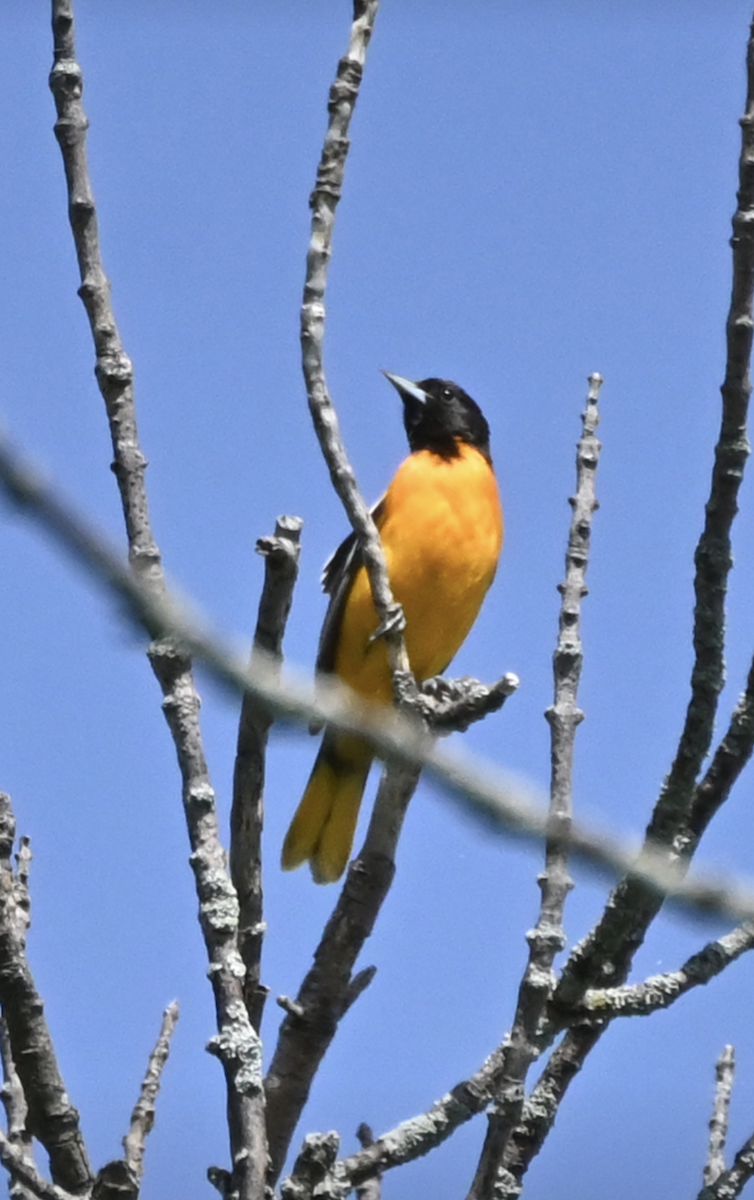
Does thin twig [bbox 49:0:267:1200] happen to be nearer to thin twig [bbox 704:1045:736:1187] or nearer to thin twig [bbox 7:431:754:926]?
thin twig [bbox 704:1045:736:1187]

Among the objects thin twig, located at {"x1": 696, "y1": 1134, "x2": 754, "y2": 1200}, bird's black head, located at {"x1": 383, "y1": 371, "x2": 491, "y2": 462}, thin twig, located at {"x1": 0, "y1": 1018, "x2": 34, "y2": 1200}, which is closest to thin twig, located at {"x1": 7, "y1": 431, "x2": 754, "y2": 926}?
thin twig, located at {"x1": 696, "y1": 1134, "x2": 754, "y2": 1200}

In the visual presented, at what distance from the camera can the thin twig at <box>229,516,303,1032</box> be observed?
2953 mm

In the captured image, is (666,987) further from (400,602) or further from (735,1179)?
(400,602)

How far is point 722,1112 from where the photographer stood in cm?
370

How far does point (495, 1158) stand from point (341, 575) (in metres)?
3.92

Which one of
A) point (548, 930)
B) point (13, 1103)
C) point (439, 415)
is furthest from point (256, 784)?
point (439, 415)

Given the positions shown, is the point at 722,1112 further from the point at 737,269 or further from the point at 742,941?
the point at 737,269

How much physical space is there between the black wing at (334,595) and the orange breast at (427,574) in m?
0.04

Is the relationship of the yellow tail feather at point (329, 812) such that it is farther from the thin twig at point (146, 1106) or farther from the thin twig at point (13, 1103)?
the thin twig at point (13, 1103)

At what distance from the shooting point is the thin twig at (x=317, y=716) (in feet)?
3.37

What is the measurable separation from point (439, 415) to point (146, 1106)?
439 cm

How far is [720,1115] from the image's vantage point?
3.69 m

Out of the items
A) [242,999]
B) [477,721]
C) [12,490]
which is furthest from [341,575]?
[12,490]

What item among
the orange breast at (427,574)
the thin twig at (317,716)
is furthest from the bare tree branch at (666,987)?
the orange breast at (427,574)
